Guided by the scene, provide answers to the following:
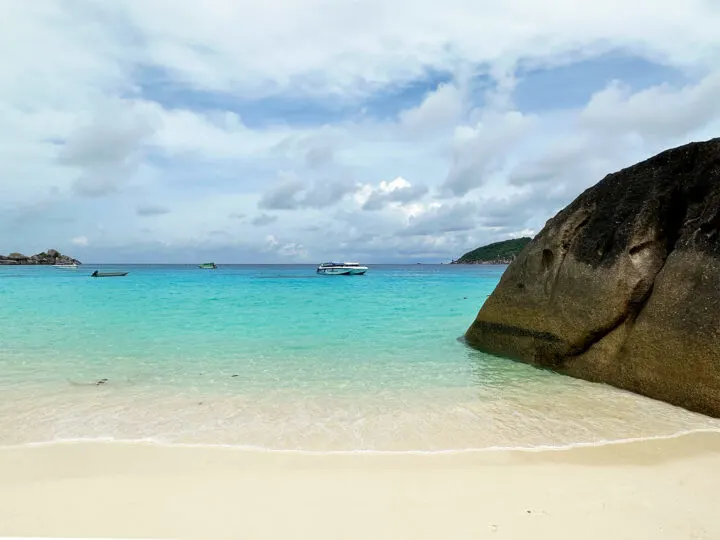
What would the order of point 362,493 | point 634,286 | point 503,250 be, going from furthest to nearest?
point 503,250 → point 634,286 → point 362,493

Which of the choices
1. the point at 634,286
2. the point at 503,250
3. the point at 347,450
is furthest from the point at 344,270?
the point at 503,250

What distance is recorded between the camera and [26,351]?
11945mm

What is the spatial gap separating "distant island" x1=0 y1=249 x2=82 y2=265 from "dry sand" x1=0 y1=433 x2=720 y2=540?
174468 millimetres

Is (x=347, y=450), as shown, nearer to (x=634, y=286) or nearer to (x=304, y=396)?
(x=304, y=396)

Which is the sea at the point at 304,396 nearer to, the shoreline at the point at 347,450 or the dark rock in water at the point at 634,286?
the shoreline at the point at 347,450

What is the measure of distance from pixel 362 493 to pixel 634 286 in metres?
6.73

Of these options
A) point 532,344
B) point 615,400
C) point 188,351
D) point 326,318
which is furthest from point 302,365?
point 326,318

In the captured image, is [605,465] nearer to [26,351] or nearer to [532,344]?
[532,344]

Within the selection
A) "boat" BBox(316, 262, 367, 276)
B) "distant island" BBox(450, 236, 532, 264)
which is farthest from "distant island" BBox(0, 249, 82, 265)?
"distant island" BBox(450, 236, 532, 264)

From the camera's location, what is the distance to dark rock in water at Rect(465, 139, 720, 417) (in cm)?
736

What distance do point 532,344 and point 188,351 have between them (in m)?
8.39

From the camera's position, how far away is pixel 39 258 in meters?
152

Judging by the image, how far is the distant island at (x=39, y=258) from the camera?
148 m

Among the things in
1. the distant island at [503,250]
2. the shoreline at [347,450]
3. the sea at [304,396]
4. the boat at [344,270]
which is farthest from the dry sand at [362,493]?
the distant island at [503,250]
